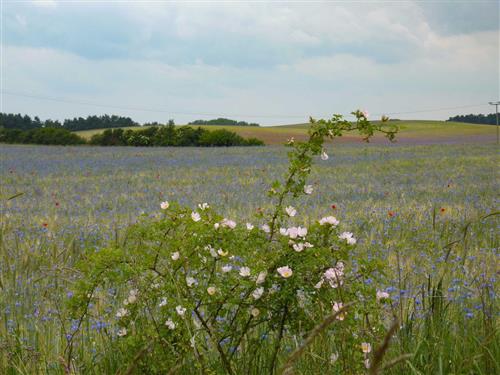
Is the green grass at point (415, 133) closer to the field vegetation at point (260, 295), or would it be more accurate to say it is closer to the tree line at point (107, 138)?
the tree line at point (107, 138)

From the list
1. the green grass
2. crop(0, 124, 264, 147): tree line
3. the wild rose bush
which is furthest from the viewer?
the green grass

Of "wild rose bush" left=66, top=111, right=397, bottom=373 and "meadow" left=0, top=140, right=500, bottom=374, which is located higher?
"wild rose bush" left=66, top=111, right=397, bottom=373

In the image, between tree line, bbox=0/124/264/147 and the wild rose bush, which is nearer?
the wild rose bush

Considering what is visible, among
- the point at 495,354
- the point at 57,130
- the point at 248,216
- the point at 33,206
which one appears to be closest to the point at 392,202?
the point at 248,216

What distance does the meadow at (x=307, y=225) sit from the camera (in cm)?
300

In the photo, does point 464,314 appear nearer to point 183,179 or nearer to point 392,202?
point 392,202

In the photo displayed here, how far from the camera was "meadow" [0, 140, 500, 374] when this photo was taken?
300 cm

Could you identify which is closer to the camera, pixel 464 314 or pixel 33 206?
pixel 464 314

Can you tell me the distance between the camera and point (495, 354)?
293 centimetres

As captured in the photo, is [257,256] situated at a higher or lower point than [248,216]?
higher

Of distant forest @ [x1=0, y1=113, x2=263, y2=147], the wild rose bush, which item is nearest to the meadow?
the wild rose bush

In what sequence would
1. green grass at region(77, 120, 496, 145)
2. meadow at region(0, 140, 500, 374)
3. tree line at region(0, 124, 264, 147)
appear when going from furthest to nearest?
green grass at region(77, 120, 496, 145), tree line at region(0, 124, 264, 147), meadow at region(0, 140, 500, 374)

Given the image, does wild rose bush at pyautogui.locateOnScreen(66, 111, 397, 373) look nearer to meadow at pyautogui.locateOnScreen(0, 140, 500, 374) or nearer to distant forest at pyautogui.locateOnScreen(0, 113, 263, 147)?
meadow at pyautogui.locateOnScreen(0, 140, 500, 374)

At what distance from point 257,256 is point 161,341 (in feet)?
2.01
